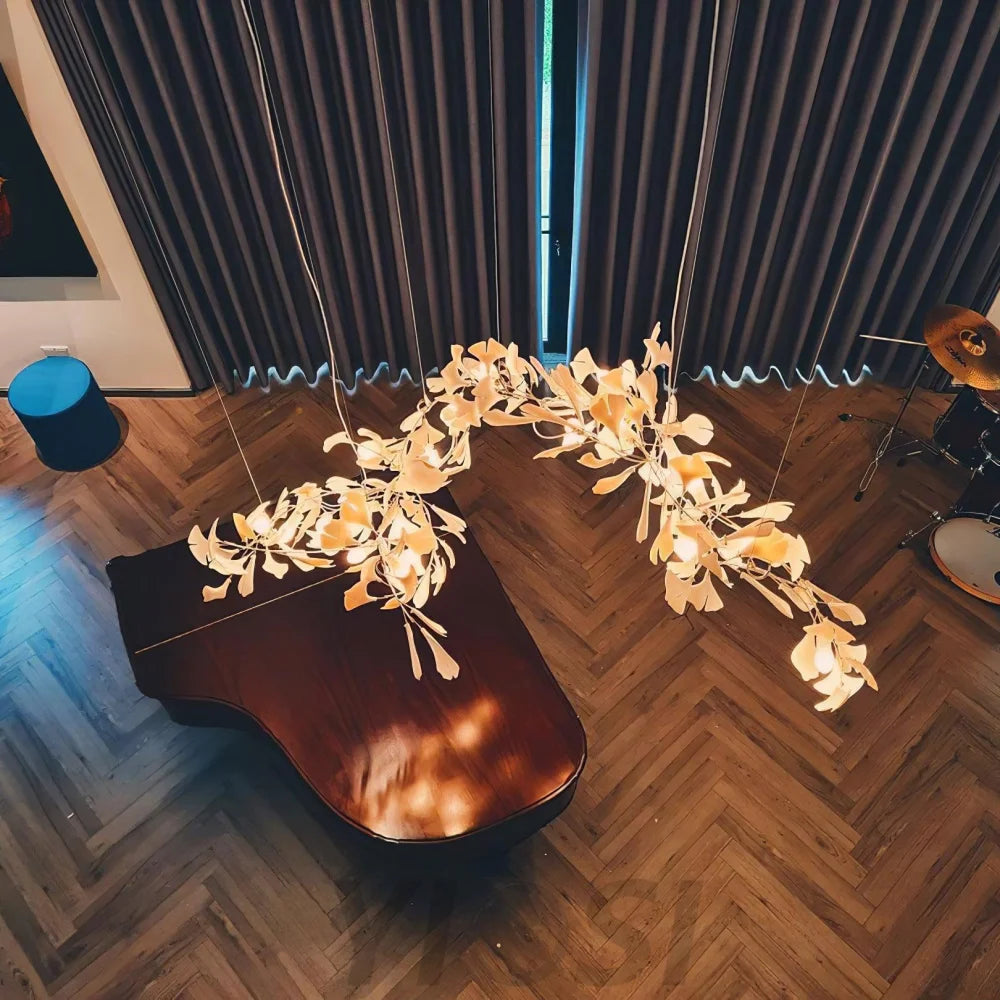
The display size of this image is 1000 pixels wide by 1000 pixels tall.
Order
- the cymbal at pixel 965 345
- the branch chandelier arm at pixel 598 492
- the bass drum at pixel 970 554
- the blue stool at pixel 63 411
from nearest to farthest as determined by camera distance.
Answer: the branch chandelier arm at pixel 598 492 < the cymbal at pixel 965 345 < the bass drum at pixel 970 554 < the blue stool at pixel 63 411

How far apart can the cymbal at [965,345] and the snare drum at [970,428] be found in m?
0.25

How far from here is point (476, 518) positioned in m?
3.82

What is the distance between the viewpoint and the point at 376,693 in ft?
8.63

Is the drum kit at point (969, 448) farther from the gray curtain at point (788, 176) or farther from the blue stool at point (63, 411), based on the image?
the blue stool at point (63, 411)

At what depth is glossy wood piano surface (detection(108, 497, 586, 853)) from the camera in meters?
2.45

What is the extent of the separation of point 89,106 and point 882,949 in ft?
12.9

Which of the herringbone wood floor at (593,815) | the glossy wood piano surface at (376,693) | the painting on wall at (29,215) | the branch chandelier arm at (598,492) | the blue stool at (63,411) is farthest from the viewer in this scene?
the blue stool at (63,411)

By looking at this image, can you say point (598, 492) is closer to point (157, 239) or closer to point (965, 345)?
point (965, 345)

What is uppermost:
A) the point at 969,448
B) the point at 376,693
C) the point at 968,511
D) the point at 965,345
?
the point at 965,345

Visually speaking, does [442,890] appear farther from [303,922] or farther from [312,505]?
[312,505]

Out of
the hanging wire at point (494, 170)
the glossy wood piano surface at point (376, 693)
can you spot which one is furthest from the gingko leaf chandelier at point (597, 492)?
the hanging wire at point (494, 170)

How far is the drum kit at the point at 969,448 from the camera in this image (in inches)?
122

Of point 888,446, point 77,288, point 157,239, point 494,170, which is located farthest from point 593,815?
point 77,288

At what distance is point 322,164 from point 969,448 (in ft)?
9.07
